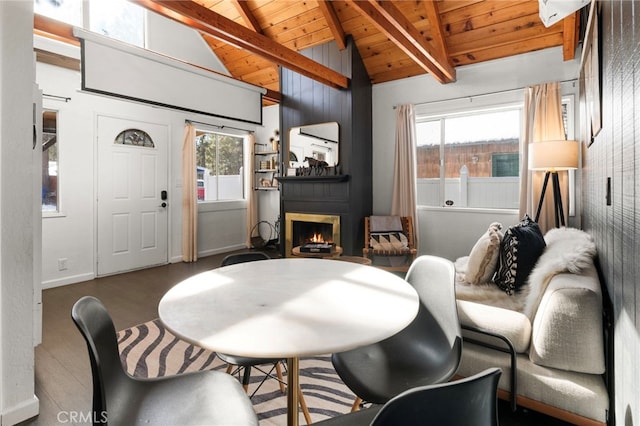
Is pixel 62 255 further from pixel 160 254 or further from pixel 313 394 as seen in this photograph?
pixel 313 394

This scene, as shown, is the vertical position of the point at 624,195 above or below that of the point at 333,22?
below

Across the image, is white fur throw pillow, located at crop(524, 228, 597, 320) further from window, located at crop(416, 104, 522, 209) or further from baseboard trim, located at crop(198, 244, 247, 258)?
baseboard trim, located at crop(198, 244, 247, 258)

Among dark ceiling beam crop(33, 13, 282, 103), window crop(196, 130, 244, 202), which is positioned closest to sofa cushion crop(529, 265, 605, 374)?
dark ceiling beam crop(33, 13, 282, 103)

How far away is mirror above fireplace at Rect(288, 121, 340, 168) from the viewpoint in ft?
Answer: 15.5

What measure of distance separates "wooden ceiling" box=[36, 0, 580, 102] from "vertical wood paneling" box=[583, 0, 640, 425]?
1755 millimetres

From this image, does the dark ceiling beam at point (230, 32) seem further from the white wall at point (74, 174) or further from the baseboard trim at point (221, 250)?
the baseboard trim at point (221, 250)

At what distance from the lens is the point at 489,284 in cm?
236

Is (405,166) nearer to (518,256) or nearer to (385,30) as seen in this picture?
(385,30)

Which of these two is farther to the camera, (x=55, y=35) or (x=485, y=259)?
(x=55, y=35)

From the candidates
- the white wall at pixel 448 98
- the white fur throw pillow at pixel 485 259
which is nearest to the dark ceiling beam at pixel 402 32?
the white wall at pixel 448 98

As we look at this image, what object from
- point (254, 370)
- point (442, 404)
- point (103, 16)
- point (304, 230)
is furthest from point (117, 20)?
point (442, 404)

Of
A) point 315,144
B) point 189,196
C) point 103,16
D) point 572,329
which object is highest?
point 103,16

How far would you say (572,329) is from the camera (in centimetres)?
143

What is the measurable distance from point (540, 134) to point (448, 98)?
1.18m
